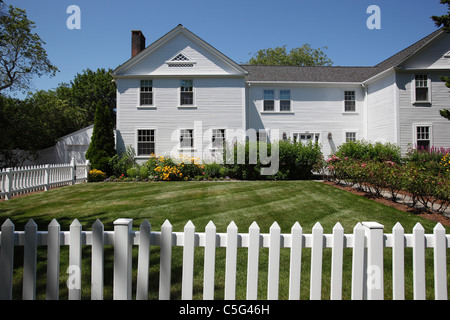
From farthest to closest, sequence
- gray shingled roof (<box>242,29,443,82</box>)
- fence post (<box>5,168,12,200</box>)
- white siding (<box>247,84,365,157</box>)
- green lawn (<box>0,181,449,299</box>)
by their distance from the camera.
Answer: gray shingled roof (<box>242,29,443,82</box>), white siding (<box>247,84,365,157</box>), fence post (<box>5,168,12,200</box>), green lawn (<box>0,181,449,299</box>)

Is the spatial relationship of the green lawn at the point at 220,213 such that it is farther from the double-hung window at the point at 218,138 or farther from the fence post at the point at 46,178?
the double-hung window at the point at 218,138

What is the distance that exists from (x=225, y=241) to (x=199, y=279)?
1.32 m

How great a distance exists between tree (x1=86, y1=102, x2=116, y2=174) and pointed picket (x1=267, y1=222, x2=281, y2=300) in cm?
1487

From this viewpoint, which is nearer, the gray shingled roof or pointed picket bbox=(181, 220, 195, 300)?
pointed picket bbox=(181, 220, 195, 300)

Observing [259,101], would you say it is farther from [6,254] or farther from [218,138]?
[6,254]

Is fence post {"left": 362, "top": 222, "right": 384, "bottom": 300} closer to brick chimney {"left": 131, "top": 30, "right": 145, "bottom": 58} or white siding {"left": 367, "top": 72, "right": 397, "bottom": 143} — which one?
white siding {"left": 367, "top": 72, "right": 397, "bottom": 143}

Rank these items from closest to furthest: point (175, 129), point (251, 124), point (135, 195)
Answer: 1. point (135, 195)
2. point (175, 129)
3. point (251, 124)

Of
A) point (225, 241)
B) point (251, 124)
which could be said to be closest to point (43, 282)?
point (225, 241)

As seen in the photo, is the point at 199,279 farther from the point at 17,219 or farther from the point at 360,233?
the point at 17,219

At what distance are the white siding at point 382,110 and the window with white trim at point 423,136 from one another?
150cm

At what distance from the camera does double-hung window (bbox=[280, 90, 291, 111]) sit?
19234mm

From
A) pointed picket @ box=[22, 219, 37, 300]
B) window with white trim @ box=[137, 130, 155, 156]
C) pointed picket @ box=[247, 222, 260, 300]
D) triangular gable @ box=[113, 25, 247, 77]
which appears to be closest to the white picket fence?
window with white trim @ box=[137, 130, 155, 156]

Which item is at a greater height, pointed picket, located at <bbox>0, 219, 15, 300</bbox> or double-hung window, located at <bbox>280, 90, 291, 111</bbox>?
double-hung window, located at <bbox>280, 90, 291, 111</bbox>

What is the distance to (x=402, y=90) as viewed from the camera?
16.5 m
